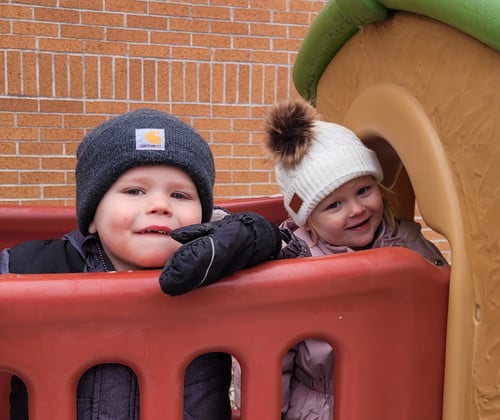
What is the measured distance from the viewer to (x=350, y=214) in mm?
1528

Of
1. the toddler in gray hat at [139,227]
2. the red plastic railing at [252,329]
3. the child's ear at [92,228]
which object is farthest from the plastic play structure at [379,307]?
the child's ear at [92,228]

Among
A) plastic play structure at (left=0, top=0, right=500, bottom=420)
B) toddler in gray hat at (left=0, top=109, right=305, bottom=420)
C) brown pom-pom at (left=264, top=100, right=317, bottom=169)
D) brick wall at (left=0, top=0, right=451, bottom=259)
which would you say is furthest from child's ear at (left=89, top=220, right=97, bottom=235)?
brick wall at (left=0, top=0, right=451, bottom=259)

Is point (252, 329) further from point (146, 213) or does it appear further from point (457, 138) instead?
point (457, 138)

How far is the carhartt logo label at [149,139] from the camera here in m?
1.23

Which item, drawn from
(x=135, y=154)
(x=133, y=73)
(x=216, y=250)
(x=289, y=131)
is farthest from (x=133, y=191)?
(x=133, y=73)

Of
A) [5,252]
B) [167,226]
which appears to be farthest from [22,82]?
[167,226]

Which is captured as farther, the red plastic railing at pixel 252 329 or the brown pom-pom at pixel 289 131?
the brown pom-pom at pixel 289 131

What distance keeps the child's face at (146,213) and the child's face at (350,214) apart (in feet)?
1.29

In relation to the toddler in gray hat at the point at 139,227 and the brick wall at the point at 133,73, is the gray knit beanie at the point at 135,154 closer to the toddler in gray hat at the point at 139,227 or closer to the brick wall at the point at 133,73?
the toddler in gray hat at the point at 139,227

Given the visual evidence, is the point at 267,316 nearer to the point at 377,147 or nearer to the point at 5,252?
the point at 5,252

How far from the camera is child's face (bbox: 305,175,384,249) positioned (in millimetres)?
1535

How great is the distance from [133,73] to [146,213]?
2.38m

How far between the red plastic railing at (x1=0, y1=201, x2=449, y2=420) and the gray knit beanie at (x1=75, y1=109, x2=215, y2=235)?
1.02ft

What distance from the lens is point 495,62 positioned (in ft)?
3.18
